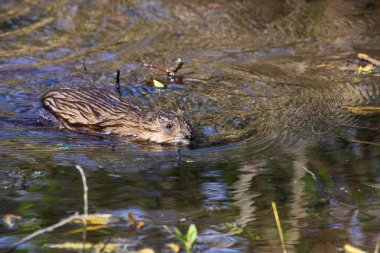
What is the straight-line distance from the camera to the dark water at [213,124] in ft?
14.5

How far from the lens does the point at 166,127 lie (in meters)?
6.30

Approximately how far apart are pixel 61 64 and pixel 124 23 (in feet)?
5.08

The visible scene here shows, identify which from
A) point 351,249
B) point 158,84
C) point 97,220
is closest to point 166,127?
point 158,84

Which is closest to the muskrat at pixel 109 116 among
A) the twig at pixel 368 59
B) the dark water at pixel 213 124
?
the dark water at pixel 213 124

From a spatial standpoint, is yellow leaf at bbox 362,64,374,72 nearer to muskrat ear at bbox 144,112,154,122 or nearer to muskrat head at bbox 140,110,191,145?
muskrat head at bbox 140,110,191,145

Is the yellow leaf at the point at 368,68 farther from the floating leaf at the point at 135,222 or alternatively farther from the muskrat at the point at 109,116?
the floating leaf at the point at 135,222

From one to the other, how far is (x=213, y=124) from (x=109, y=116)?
0.93m

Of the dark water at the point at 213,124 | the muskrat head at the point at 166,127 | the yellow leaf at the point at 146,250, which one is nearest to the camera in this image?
the yellow leaf at the point at 146,250

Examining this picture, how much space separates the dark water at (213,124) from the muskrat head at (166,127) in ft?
0.52

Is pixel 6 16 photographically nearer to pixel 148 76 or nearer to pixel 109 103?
pixel 148 76

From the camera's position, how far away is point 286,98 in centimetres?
723

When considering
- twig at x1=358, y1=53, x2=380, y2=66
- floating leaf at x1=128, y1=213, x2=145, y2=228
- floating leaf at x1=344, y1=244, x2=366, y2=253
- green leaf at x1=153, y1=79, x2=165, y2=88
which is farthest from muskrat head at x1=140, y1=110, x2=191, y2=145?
twig at x1=358, y1=53, x2=380, y2=66

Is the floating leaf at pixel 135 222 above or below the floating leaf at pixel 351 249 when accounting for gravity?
above

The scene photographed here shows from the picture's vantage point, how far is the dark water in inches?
174
